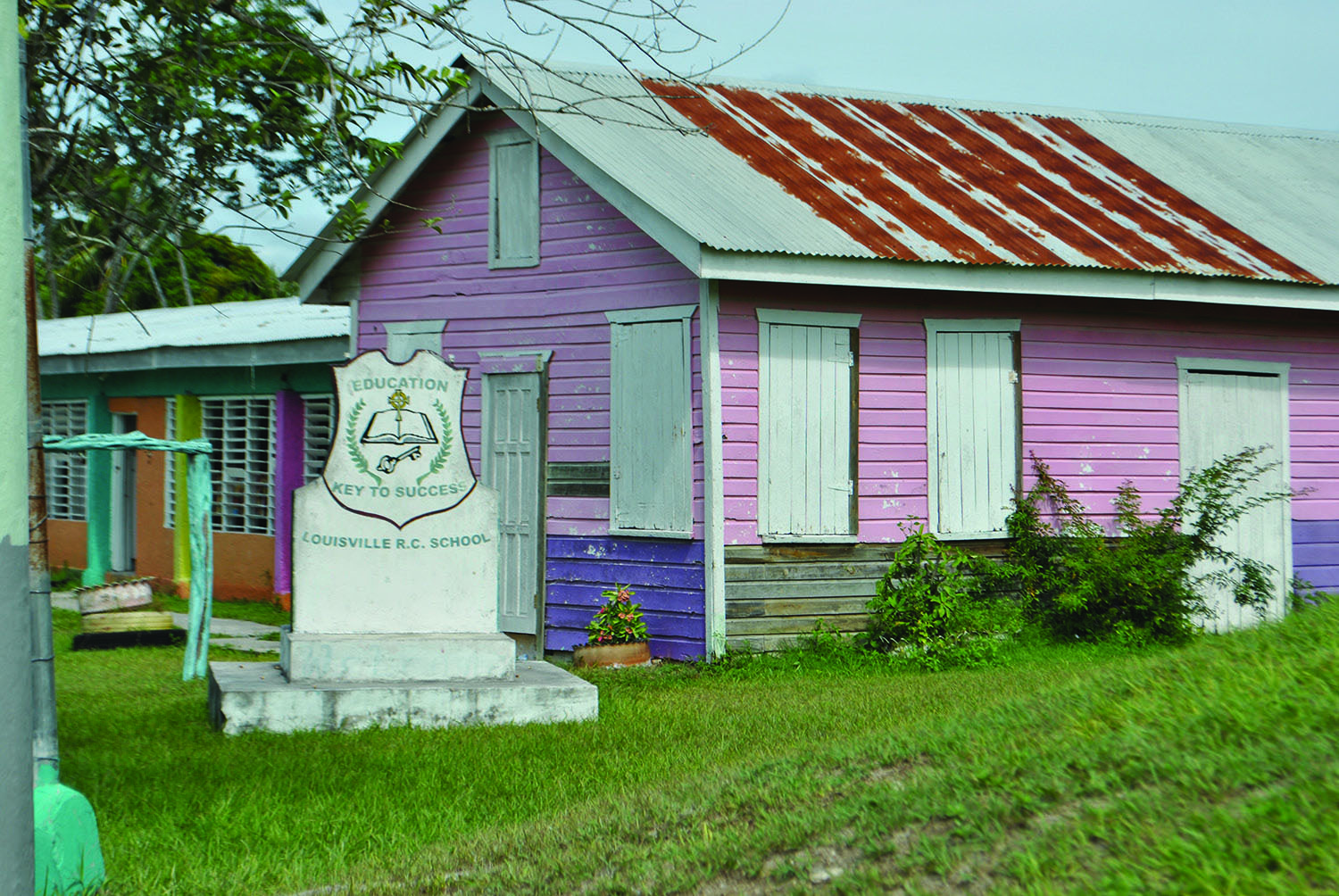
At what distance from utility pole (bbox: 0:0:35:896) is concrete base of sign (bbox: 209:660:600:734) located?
435 cm

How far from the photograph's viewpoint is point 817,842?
4.90m

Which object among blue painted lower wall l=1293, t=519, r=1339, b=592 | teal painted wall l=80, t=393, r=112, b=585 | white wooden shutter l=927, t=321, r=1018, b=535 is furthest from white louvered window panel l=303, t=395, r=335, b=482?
blue painted lower wall l=1293, t=519, r=1339, b=592

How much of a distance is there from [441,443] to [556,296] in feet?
12.1

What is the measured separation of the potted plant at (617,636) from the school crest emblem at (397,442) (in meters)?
2.75

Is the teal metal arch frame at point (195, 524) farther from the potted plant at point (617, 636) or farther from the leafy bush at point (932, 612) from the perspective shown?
the leafy bush at point (932, 612)

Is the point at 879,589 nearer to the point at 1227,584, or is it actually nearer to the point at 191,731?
the point at 1227,584

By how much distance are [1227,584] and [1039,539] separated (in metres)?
2.38

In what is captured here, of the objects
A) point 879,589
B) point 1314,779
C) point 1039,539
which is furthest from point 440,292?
point 1314,779

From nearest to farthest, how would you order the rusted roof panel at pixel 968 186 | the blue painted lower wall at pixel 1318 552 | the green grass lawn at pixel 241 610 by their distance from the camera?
the rusted roof panel at pixel 968 186, the blue painted lower wall at pixel 1318 552, the green grass lawn at pixel 241 610

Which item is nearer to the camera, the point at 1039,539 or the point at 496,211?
the point at 1039,539

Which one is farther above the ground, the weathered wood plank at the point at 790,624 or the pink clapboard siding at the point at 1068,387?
the pink clapboard siding at the point at 1068,387

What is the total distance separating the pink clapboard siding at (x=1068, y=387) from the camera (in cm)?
1184

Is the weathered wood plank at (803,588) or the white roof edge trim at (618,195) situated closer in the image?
the white roof edge trim at (618,195)

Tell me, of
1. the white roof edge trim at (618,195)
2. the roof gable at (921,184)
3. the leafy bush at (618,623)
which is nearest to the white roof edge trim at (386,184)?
the roof gable at (921,184)
